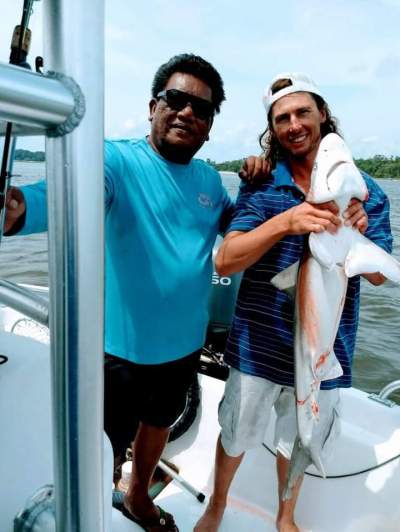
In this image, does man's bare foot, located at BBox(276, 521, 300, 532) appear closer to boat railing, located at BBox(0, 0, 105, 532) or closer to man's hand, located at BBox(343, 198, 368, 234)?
man's hand, located at BBox(343, 198, 368, 234)

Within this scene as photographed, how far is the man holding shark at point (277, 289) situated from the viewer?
2.13 meters

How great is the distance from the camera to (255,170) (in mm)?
2189

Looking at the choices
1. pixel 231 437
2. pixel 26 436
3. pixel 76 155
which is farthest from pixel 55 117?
pixel 231 437

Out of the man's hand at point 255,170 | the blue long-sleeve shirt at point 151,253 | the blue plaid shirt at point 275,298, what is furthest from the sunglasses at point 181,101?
the blue plaid shirt at point 275,298

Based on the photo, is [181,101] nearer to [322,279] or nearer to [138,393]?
[322,279]

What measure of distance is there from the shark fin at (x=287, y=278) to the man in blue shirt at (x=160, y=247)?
365 mm

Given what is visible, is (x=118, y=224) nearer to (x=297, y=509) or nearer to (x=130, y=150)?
(x=130, y=150)

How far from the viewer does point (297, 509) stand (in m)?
2.72

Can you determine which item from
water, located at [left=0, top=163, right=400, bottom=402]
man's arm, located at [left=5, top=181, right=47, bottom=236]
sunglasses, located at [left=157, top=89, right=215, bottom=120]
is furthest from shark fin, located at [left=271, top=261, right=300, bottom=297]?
water, located at [left=0, top=163, right=400, bottom=402]

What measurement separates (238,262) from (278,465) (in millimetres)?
1307

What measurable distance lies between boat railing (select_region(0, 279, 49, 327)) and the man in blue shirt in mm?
1052

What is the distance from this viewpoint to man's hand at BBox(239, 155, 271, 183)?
218 centimetres

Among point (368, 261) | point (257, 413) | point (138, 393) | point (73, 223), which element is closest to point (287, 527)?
point (257, 413)

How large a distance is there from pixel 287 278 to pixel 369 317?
668 cm
